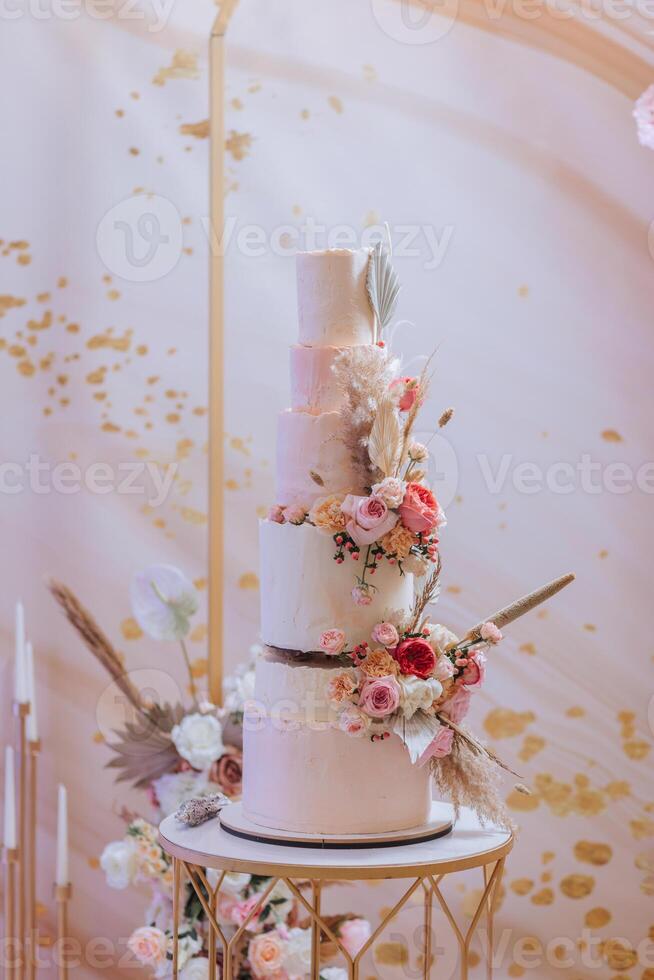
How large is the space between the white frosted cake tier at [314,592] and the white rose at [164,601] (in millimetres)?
1040

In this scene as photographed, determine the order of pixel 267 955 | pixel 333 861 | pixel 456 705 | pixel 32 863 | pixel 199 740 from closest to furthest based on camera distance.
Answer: pixel 333 861 → pixel 456 705 → pixel 267 955 → pixel 199 740 → pixel 32 863

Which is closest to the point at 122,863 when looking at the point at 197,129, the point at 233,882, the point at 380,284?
the point at 233,882

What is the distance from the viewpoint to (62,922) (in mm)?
2973

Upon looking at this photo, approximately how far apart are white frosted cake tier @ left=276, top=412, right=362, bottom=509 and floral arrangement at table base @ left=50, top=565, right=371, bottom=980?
76 cm

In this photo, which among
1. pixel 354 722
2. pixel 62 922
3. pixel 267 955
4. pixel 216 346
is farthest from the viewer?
pixel 216 346

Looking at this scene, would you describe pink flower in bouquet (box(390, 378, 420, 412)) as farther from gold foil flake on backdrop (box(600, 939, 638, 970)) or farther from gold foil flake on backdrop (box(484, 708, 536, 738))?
gold foil flake on backdrop (box(600, 939, 638, 970))

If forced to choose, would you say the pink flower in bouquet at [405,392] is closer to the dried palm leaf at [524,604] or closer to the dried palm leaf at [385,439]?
the dried palm leaf at [385,439]

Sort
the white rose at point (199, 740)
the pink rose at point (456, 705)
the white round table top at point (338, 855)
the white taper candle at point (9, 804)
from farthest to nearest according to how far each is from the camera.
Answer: the white taper candle at point (9, 804)
the white rose at point (199, 740)
the pink rose at point (456, 705)
the white round table top at point (338, 855)

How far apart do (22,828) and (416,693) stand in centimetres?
147

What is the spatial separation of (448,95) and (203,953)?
2082 mm

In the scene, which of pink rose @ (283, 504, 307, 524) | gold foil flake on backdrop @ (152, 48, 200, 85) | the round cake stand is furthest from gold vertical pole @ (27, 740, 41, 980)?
gold foil flake on backdrop @ (152, 48, 200, 85)

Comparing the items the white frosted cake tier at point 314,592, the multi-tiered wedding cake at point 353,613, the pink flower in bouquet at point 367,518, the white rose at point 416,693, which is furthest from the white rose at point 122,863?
the pink flower in bouquet at point 367,518

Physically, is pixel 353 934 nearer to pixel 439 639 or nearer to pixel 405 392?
pixel 439 639

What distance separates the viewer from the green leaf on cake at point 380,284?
215cm
